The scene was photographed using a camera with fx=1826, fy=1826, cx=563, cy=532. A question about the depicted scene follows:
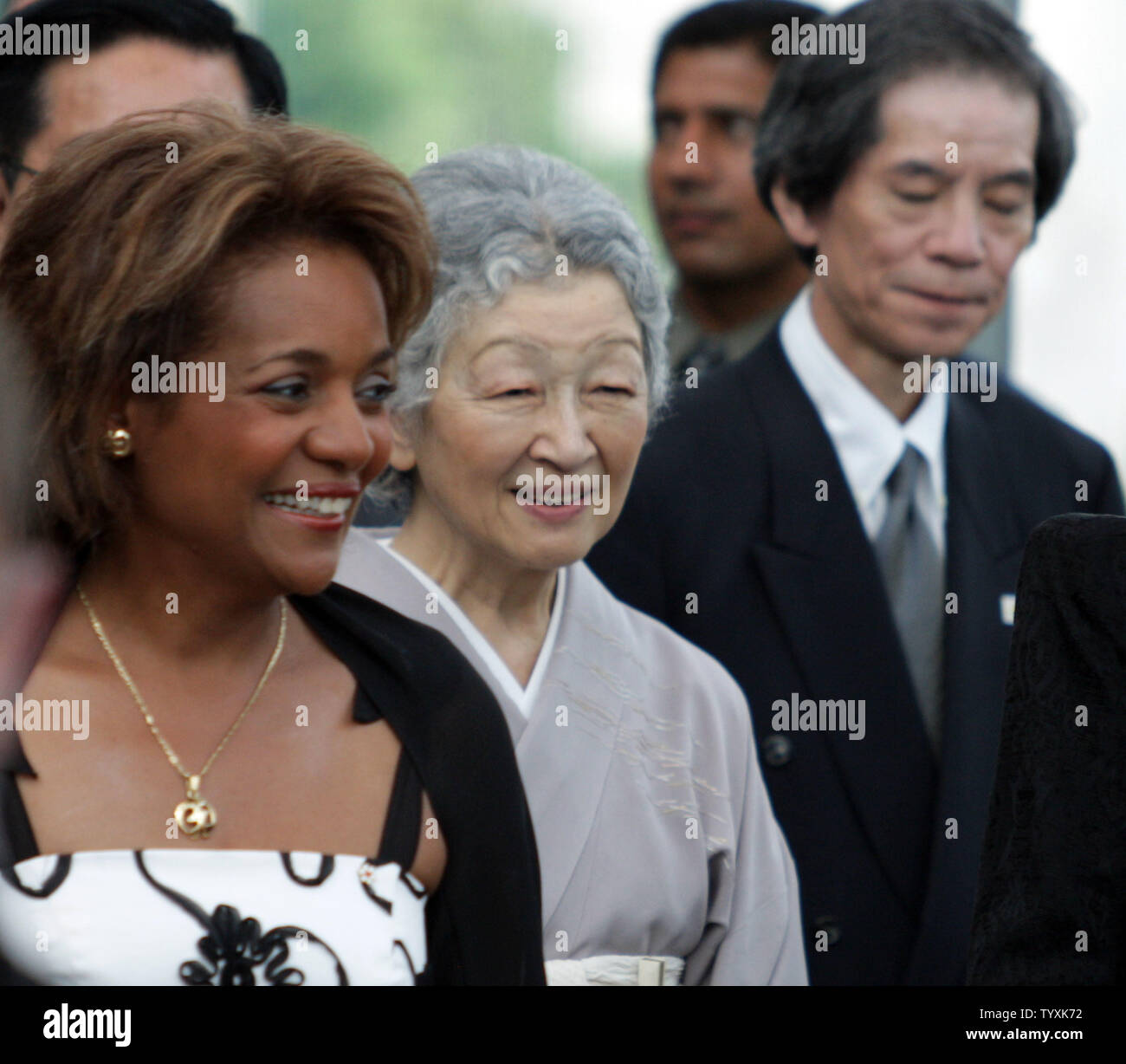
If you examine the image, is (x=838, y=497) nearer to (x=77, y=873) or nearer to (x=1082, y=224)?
(x=77, y=873)

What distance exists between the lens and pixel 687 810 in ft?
8.01

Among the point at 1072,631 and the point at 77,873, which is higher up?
the point at 1072,631

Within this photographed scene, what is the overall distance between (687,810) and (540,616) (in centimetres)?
34

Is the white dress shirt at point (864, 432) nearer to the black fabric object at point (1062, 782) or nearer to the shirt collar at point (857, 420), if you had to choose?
the shirt collar at point (857, 420)

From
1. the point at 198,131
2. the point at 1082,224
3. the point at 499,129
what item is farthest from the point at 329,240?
the point at 1082,224

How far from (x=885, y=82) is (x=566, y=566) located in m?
1.11

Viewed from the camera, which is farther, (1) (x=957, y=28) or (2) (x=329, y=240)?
(1) (x=957, y=28)

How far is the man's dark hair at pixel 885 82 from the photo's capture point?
10.1 ft

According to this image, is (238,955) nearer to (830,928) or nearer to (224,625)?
(224,625)
